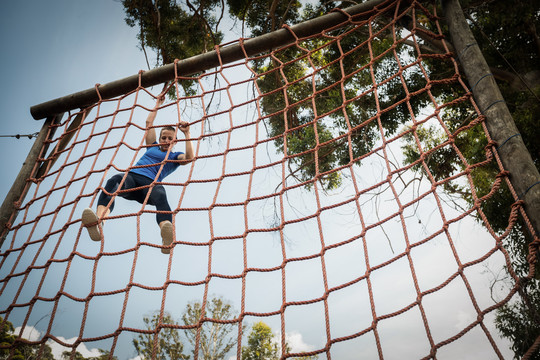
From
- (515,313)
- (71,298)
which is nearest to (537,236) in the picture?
(71,298)

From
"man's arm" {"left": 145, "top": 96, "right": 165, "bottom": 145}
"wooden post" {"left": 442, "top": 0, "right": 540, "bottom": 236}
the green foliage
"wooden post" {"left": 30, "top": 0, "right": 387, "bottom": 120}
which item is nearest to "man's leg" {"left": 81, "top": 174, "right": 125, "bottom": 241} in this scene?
"man's arm" {"left": 145, "top": 96, "right": 165, "bottom": 145}

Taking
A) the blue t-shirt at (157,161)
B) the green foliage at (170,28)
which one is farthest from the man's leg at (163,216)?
the green foliage at (170,28)

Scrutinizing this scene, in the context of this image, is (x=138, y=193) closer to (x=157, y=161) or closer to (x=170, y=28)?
(x=157, y=161)

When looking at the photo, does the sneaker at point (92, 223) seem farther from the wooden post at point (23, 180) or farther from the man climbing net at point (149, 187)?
the wooden post at point (23, 180)

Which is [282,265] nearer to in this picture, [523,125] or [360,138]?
[523,125]

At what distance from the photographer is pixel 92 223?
177 cm

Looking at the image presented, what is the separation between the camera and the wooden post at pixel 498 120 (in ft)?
3.70

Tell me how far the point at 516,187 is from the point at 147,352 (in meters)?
10.7

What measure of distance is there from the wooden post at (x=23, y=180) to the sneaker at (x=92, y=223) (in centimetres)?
51

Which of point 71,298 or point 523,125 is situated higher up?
point 523,125

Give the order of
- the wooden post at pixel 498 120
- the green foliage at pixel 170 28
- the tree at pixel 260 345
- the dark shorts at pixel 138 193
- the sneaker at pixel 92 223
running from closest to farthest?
the wooden post at pixel 498 120, the sneaker at pixel 92 223, the dark shorts at pixel 138 193, the green foliage at pixel 170 28, the tree at pixel 260 345

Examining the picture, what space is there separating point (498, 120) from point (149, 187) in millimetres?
1729

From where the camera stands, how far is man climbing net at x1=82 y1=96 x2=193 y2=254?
1799 millimetres

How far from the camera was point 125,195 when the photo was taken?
2.11 meters
